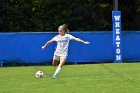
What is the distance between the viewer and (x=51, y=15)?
113 ft

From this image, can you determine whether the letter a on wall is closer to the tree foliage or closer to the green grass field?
the tree foliage

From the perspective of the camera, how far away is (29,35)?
25.6m

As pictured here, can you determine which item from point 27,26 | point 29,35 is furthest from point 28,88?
point 27,26

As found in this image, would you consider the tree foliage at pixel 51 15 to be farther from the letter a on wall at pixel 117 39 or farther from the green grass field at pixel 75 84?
the green grass field at pixel 75 84

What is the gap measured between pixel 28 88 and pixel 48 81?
5.97 feet

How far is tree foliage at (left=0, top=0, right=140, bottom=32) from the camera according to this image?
33.7 meters

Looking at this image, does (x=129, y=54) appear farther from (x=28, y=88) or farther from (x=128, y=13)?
(x=28, y=88)

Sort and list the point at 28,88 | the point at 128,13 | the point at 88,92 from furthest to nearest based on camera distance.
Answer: the point at 128,13 → the point at 28,88 → the point at 88,92

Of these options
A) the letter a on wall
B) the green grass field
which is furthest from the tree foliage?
the green grass field

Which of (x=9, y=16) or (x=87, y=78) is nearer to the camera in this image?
(x=87, y=78)

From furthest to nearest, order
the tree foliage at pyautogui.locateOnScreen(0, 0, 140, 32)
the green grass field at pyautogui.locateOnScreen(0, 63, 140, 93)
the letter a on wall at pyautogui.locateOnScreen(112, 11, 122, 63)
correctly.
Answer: the tree foliage at pyautogui.locateOnScreen(0, 0, 140, 32) → the letter a on wall at pyautogui.locateOnScreen(112, 11, 122, 63) → the green grass field at pyautogui.locateOnScreen(0, 63, 140, 93)

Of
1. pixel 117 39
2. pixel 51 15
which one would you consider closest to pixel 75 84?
pixel 117 39

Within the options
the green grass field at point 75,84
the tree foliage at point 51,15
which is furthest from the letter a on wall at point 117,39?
the green grass field at point 75,84

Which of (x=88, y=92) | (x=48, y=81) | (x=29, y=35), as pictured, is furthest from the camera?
(x=29, y=35)
